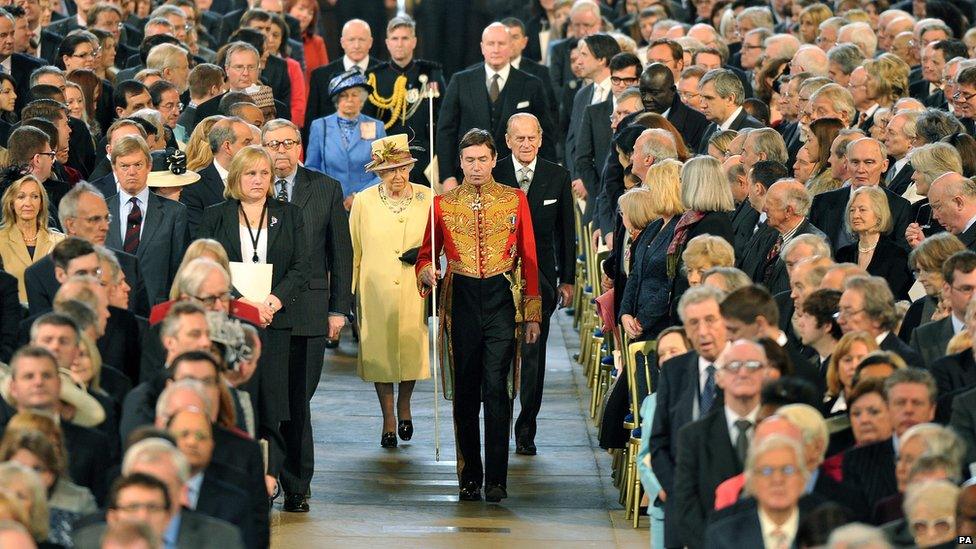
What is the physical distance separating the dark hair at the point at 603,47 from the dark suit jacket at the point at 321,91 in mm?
2085

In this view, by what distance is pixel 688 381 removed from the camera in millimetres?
8539

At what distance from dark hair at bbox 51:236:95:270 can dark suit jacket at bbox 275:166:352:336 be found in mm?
2095

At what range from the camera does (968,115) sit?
43.8ft

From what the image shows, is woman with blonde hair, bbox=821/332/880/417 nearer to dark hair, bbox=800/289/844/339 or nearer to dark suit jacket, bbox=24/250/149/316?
dark hair, bbox=800/289/844/339

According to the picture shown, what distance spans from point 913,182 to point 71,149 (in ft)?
17.6

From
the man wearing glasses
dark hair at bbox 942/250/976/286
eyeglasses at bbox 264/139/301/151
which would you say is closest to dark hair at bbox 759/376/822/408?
the man wearing glasses

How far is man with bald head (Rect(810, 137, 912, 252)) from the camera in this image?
1145cm

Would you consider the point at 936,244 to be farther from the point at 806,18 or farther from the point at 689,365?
the point at 806,18

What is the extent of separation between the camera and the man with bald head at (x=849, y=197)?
11.5 metres

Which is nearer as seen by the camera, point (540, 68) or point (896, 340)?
point (896, 340)

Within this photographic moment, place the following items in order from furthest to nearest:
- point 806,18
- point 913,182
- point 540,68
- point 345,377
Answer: point 540,68 → point 806,18 → point 345,377 → point 913,182

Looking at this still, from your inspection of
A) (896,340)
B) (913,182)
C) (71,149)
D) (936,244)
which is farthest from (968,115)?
(71,149)

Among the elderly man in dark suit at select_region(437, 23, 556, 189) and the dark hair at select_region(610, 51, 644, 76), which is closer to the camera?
the dark hair at select_region(610, 51, 644, 76)

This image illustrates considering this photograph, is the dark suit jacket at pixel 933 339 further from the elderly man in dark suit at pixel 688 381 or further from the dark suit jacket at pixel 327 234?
the dark suit jacket at pixel 327 234
